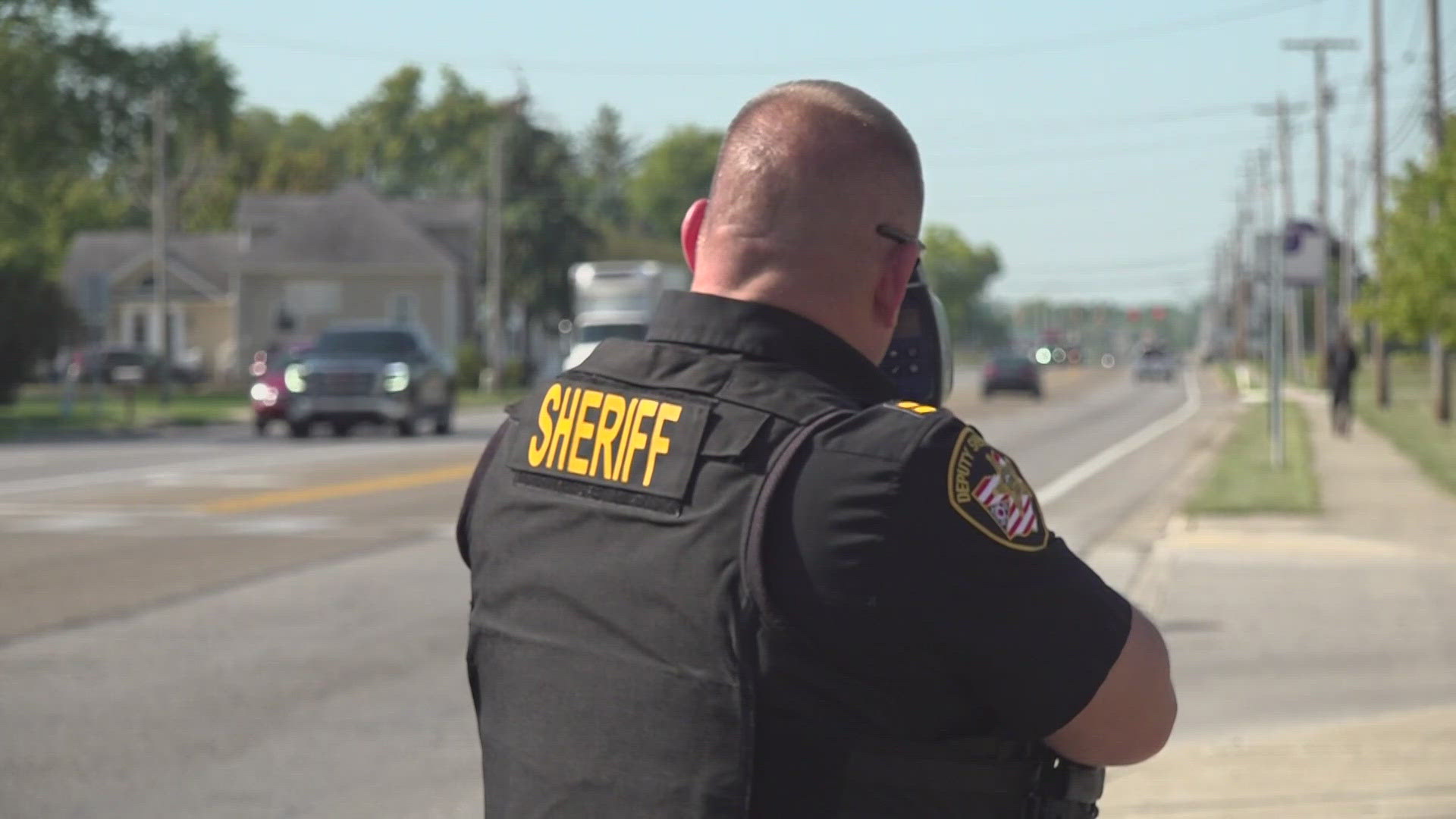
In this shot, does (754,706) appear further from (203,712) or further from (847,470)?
(203,712)

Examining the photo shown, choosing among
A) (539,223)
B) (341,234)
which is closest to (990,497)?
(341,234)

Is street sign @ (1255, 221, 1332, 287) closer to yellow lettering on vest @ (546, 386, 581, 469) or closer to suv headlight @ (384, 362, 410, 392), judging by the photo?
suv headlight @ (384, 362, 410, 392)

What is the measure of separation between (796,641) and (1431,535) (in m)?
14.7

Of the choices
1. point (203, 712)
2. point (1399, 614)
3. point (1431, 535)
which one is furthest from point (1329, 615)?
point (203, 712)

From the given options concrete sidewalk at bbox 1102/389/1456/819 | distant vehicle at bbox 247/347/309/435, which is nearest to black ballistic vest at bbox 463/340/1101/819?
concrete sidewalk at bbox 1102/389/1456/819

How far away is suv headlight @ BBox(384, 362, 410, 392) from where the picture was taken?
3142 centimetres

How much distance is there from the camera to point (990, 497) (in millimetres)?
2139

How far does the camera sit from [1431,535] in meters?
15.9

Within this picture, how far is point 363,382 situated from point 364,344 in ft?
4.03

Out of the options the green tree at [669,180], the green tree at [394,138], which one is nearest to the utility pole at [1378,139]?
the green tree at [394,138]

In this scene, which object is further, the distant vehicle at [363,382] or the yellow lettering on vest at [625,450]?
the distant vehicle at [363,382]

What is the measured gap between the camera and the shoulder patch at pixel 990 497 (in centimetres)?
212

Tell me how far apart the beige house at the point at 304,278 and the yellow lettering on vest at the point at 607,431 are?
72198mm

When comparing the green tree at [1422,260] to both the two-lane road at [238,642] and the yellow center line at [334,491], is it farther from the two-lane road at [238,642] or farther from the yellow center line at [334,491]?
the yellow center line at [334,491]
